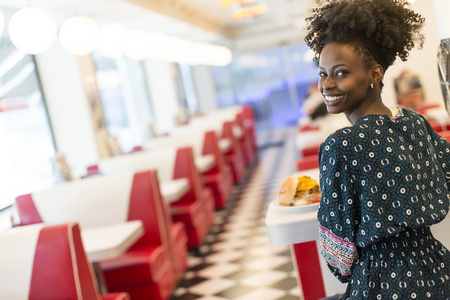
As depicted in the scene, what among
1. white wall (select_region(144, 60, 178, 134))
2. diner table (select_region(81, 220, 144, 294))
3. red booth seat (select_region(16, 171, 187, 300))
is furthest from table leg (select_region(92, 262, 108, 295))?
white wall (select_region(144, 60, 178, 134))

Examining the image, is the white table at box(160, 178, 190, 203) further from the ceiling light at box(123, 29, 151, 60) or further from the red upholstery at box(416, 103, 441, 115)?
the red upholstery at box(416, 103, 441, 115)

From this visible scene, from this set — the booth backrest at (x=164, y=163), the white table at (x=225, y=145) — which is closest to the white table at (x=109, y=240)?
the booth backrest at (x=164, y=163)

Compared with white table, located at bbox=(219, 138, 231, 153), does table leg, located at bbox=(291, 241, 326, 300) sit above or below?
below

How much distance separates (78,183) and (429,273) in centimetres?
322

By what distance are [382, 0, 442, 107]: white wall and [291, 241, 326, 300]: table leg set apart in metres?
0.97

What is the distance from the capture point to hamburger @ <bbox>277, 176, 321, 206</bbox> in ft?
6.73

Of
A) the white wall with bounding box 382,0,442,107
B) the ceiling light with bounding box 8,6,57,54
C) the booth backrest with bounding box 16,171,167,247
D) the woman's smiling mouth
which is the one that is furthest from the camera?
the booth backrest with bounding box 16,171,167,247

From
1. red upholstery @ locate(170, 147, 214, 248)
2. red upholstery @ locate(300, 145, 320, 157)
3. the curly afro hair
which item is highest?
the curly afro hair

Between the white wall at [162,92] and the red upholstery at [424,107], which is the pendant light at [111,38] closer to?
the red upholstery at [424,107]

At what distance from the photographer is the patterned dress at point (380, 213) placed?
4.46 feet

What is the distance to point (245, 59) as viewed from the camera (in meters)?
18.1

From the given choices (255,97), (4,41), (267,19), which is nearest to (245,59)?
(255,97)

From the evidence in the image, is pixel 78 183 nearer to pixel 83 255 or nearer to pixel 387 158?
pixel 83 255

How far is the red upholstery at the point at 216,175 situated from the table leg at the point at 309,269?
4.41 meters
